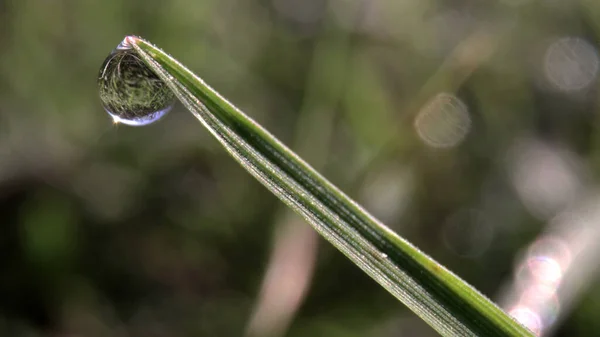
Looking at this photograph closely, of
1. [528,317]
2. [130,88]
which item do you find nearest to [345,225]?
[130,88]

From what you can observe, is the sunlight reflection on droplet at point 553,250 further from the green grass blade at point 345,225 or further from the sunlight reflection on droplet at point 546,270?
the green grass blade at point 345,225

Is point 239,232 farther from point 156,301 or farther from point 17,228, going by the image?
point 17,228

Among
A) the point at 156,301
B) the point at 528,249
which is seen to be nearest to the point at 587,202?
the point at 528,249

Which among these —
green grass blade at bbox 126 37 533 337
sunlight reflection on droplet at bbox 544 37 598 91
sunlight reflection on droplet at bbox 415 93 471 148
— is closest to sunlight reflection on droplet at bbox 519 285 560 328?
sunlight reflection on droplet at bbox 415 93 471 148

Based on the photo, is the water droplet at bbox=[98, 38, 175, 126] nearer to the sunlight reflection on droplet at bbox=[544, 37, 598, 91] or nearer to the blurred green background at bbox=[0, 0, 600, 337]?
the blurred green background at bbox=[0, 0, 600, 337]

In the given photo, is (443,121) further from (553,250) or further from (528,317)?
(528,317)

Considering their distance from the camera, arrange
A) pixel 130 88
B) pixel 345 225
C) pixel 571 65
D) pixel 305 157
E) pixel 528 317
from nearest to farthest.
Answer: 1. pixel 345 225
2. pixel 130 88
3. pixel 528 317
4. pixel 305 157
5. pixel 571 65
